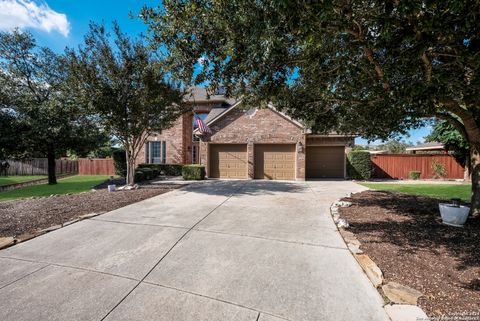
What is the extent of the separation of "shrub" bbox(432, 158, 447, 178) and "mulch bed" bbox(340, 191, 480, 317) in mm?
12290

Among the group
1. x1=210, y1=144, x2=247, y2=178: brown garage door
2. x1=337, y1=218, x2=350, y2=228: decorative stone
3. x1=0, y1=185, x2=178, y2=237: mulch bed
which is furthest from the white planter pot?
x1=210, y1=144, x2=247, y2=178: brown garage door

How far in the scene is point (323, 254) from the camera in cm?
363

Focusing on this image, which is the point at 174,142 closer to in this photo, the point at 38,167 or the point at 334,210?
the point at 38,167

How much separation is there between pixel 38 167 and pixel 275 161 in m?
22.9

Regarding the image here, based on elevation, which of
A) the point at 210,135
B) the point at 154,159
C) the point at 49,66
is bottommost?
the point at 154,159

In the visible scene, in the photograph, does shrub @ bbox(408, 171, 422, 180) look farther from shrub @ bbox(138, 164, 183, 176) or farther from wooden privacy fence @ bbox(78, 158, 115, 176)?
wooden privacy fence @ bbox(78, 158, 115, 176)

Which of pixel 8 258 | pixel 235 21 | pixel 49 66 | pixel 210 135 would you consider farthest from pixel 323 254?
pixel 49 66

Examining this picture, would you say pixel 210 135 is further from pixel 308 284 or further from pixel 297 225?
pixel 308 284

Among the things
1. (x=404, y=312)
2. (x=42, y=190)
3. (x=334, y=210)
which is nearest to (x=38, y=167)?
(x=42, y=190)

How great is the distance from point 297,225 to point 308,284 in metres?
2.37

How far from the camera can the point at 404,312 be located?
228 centimetres

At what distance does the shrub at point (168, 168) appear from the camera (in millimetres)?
17938

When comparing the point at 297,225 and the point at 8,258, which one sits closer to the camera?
the point at 8,258

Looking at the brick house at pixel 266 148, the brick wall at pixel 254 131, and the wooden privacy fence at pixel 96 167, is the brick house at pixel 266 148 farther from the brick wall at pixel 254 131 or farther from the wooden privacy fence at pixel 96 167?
the wooden privacy fence at pixel 96 167
